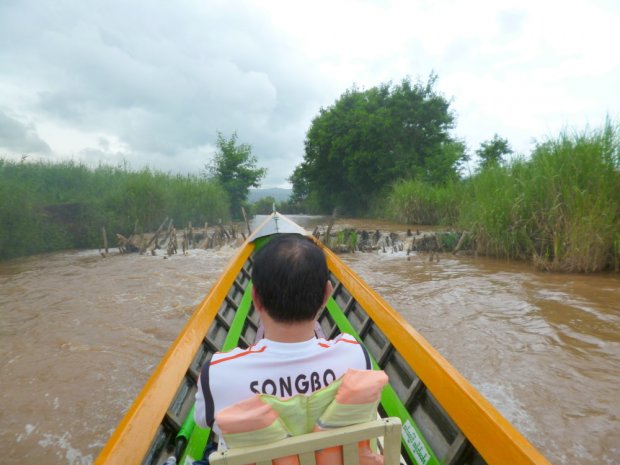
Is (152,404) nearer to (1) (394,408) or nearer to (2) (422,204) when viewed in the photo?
(1) (394,408)

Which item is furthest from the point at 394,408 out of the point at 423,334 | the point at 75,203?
the point at 75,203

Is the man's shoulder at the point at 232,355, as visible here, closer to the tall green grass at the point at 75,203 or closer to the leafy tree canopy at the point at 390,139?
the tall green grass at the point at 75,203

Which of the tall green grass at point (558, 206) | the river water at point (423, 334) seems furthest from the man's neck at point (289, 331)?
the tall green grass at point (558, 206)

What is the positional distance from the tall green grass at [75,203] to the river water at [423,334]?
3.42 m

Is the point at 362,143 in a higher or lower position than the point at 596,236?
higher

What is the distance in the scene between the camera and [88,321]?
5789 mm

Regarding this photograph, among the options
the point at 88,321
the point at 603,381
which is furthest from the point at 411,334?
the point at 88,321

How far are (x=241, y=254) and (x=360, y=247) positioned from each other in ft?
18.5

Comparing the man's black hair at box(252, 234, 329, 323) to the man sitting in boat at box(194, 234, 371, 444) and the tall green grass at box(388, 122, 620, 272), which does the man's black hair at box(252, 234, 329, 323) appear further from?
the tall green grass at box(388, 122, 620, 272)

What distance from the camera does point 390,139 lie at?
2389 centimetres

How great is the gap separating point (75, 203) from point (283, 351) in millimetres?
14452

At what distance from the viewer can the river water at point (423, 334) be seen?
3.10 m

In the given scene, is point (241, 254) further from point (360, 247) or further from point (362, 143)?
point (362, 143)

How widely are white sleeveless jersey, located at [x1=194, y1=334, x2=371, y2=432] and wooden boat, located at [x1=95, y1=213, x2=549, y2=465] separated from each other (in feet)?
1.62
